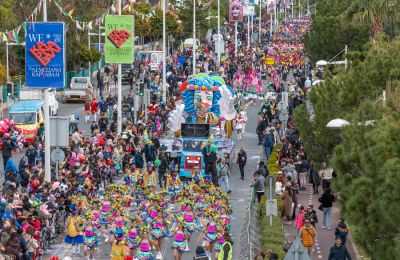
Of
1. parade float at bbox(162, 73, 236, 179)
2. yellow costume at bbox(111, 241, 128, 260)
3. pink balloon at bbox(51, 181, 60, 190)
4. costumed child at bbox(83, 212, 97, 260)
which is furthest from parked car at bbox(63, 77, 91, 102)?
yellow costume at bbox(111, 241, 128, 260)

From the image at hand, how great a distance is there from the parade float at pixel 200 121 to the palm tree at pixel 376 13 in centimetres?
582

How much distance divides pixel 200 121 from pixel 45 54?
40.8ft

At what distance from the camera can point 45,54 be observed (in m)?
38.5

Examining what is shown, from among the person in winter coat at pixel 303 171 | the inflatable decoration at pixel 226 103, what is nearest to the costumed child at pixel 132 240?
the person in winter coat at pixel 303 171

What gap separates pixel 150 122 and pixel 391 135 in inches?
1276

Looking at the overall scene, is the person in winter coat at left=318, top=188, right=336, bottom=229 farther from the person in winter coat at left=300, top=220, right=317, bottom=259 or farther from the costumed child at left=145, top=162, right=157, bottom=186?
the costumed child at left=145, top=162, right=157, bottom=186

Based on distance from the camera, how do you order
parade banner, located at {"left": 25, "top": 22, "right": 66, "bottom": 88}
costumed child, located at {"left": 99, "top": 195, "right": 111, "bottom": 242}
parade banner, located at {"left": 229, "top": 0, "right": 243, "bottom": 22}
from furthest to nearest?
parade banner, located at {"left": 229, "top": 0, "right": 243, "bottom": 22}, parade banner, located at {"left": 25, "top": 22, "right": 66, "bottom": 88}, costumed child, located at {"left": 99, "top": 195, "right": 111, "bottom": 242}

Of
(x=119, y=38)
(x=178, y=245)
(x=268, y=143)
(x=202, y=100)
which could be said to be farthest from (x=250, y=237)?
(x=119, y=38)

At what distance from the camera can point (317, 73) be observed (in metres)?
68.7

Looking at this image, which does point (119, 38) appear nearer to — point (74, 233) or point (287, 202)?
point (287, 202)

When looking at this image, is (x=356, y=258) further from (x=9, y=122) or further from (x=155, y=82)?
(x=155, y=82)

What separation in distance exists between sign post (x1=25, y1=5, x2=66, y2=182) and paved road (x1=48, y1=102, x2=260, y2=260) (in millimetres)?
5180

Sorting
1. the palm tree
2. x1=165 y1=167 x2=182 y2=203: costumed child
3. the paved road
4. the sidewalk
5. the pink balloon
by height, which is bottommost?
the sidewalk

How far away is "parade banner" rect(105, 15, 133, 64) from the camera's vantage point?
5250 centimetres
